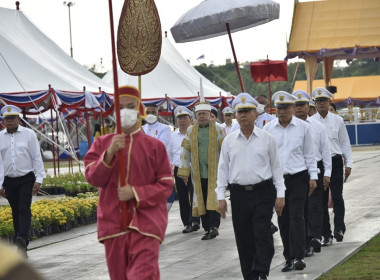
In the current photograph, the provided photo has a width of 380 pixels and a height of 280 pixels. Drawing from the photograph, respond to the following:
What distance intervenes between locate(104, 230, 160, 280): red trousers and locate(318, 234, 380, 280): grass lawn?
333 cm

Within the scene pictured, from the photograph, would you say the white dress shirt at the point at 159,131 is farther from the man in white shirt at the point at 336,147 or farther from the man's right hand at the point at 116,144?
the man's right hand at the point at 116,144

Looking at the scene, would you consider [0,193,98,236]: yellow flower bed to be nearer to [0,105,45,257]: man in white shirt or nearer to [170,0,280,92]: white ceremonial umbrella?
[0,105,45,257]: man in white shirt

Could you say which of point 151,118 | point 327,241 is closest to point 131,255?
point 327,241

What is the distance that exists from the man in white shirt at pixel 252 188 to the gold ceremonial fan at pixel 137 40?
3.25 feet

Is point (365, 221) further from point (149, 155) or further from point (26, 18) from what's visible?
point (26, 18)

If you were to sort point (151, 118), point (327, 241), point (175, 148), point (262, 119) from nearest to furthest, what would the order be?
point (327, 241)
point (151, 118)
point (175, 148)
point (262, 119)

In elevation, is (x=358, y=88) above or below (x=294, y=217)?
below

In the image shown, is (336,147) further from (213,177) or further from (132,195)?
(132,195)

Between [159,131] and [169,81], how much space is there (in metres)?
19.3

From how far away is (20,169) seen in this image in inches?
423

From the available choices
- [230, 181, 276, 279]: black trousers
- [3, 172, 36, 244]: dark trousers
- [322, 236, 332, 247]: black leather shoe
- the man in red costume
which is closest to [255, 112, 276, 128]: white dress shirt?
[322, 236, 332, 247]: black leather shoe

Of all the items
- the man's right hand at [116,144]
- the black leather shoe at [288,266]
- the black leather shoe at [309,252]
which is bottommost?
the black leather shoe at [309,252]

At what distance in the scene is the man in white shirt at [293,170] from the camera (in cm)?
848

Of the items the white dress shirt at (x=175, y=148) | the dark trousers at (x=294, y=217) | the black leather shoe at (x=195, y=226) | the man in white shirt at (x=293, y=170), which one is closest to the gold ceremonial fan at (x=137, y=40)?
the man in white shirt at (x=293, y=170)
